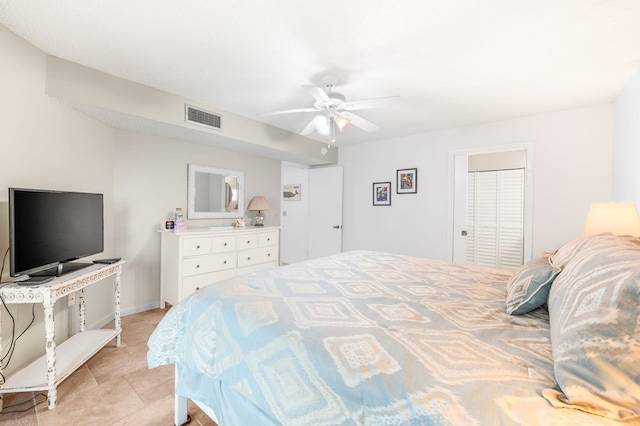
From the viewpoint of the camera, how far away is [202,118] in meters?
3.06

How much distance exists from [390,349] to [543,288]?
788 mm

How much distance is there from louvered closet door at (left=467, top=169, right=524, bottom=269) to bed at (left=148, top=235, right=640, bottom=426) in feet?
11.3

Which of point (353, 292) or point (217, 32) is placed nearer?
point (353, 292)

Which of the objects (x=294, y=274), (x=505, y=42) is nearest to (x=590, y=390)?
(x=294, y=274)

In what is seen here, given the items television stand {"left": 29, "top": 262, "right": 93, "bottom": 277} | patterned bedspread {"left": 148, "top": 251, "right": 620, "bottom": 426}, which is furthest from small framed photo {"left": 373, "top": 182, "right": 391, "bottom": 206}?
television stand {"left": 29, "top": 262, "right": 93, "bottom": 277}

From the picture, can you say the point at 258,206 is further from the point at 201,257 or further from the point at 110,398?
the point at 110,398

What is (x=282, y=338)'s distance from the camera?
1.08m

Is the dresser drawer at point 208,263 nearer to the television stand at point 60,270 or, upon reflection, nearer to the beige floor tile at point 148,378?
the television stand at point 60,270

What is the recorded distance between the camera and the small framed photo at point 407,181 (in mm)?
4191

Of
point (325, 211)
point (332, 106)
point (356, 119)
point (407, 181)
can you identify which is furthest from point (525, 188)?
point (325, 211)

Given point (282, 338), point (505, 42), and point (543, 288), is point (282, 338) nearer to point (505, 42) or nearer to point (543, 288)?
point (543, 288)

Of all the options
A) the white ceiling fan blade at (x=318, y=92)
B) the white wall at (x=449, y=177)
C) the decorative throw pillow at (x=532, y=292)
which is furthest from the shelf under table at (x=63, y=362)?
the white wall at (x=449, y=177)

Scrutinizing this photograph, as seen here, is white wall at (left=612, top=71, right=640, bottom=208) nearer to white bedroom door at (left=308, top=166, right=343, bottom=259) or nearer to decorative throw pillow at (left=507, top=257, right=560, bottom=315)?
decorative throw pillow at (left=507, top=257, right=560, bottom=315)

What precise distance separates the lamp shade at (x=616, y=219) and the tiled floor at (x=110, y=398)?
2923 millimetres
